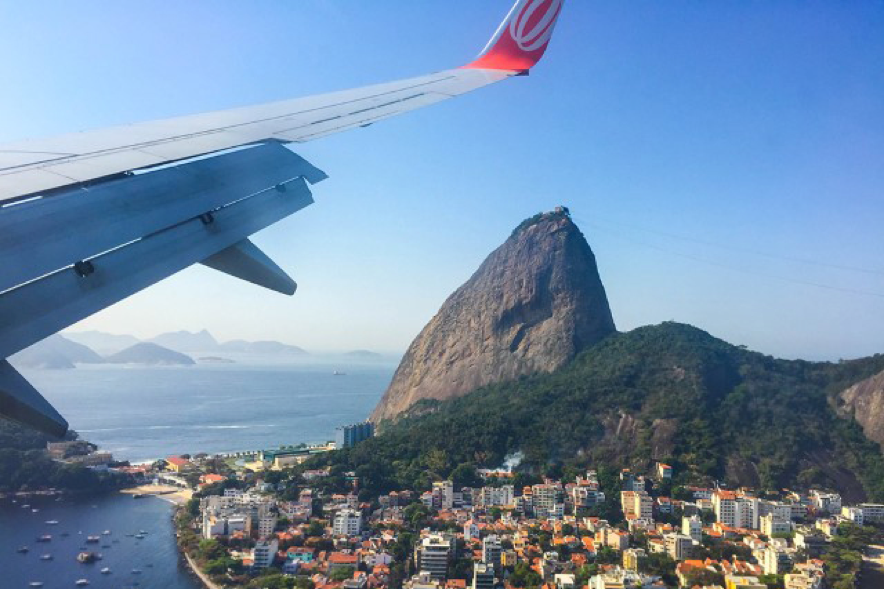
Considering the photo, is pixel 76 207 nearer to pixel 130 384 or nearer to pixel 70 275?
pixel 70 275

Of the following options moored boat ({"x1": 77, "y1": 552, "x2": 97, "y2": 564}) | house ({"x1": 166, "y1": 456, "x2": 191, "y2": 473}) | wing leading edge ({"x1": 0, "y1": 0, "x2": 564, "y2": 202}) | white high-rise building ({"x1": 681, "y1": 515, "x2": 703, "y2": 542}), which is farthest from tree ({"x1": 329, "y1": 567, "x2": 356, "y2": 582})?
house ({"x1": 166, "y1": 456, "x2": 191, "y2": 473})

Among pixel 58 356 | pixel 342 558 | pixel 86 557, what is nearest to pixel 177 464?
pixel 86 557

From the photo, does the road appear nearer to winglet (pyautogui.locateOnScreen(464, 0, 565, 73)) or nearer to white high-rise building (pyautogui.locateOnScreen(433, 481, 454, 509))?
white high-rise building (pyautogui.locateOnScreen(433, 481, 454, 509))

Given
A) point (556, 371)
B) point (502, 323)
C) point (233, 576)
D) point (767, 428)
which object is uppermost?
point (502, 323)

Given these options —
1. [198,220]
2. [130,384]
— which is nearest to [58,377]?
[130,384]

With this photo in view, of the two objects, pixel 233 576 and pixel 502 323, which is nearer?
pixel 233 576

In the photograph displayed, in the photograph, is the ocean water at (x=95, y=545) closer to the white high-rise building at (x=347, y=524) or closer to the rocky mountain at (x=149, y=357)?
the white high-rise building at (x=347, y=524)

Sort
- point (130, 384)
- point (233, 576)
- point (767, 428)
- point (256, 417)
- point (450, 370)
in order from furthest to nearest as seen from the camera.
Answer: point (130, 384) → point (256, 417) → point (450, 370) → point (767, 428) → point (233, 576)

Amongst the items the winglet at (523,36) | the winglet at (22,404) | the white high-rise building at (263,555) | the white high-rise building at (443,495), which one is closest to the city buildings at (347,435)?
the white high-rise building at (443,495)
